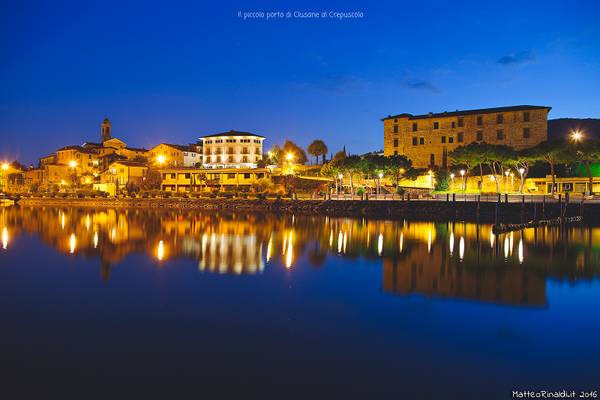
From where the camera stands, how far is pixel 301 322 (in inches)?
438

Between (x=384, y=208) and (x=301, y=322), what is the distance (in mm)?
35711

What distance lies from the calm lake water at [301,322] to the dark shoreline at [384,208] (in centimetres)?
1550

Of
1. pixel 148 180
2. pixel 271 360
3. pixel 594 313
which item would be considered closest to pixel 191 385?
pixel 271 360

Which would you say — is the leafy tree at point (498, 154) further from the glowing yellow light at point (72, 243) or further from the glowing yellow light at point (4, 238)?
the glowing yellow light at point (4, 238)

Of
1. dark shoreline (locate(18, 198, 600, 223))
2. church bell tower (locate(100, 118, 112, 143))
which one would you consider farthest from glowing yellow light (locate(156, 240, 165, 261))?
church bell tower (locate(100, 118, 112, 143))

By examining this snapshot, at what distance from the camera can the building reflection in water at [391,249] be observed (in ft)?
50.6

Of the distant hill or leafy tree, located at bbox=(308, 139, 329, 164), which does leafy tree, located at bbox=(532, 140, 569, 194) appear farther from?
the distant hill

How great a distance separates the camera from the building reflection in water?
15.4 metres

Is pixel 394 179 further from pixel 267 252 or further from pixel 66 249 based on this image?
pixel 66 249

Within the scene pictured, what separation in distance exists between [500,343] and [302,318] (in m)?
4.50

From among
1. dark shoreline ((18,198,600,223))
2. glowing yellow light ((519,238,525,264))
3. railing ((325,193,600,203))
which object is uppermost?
railing ((325,193,600,203))

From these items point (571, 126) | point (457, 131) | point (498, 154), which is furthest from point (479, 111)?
point (571, 126)

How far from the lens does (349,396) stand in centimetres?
730

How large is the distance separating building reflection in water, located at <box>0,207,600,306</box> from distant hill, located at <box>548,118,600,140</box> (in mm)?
81368
